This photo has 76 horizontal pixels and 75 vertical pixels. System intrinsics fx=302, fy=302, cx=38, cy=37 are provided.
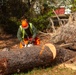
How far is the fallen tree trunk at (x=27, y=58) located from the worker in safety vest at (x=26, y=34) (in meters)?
0.89

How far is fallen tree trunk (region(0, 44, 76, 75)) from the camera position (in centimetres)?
813

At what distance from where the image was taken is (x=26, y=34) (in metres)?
9.81

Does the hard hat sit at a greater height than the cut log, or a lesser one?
greater

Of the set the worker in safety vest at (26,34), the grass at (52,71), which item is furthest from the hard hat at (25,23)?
the grass at (52,71)

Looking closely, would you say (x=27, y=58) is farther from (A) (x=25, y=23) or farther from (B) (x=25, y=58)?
(A) (x=25, y=23)

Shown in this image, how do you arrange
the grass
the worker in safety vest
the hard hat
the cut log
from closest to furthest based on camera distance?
1. the cut log
2. the grass
3. the hard hat
4. the worker in safety vest

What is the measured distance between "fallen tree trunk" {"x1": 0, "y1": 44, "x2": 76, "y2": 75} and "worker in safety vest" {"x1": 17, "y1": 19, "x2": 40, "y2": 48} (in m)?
0.89

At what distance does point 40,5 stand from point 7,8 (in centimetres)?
205

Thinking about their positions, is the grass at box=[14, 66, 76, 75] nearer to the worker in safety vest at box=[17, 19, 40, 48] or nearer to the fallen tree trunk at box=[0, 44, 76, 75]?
the fallen tree trunk at box=[0, 44, 76, 75]

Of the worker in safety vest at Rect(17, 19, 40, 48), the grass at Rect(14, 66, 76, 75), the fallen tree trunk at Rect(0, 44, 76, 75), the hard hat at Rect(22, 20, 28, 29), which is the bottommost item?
the grass at Rect(14, 66, 76, 75)

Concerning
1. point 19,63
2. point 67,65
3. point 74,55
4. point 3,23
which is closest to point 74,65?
point 67,65

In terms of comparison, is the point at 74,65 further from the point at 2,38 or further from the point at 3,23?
the point at 3,23

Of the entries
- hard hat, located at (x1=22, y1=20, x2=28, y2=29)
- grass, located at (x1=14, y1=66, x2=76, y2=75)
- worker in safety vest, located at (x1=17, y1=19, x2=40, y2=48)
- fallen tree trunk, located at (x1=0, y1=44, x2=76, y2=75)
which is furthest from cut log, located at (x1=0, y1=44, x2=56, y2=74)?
hard hat, located at (x1=22, y1=20, x2=28, y2=29)

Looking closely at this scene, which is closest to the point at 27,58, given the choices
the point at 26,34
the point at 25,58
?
the point at 25,58
